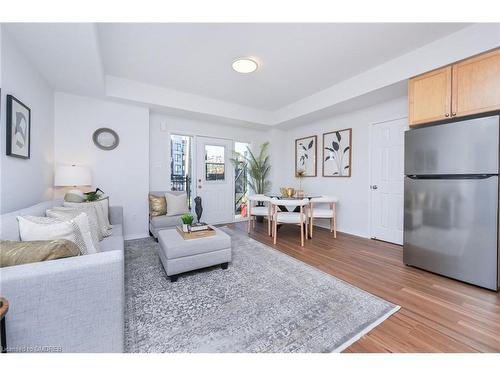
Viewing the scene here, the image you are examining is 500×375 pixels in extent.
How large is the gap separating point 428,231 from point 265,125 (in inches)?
138

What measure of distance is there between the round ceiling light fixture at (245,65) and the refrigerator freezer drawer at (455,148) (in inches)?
79.0

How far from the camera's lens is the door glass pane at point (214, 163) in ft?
15.2

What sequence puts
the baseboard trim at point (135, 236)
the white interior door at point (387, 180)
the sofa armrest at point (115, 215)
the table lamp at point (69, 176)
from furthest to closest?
the baseboard trim at point (135, 236) → the white interior door at point (387, 180) → the sofa armrest at point (115, 215) → the table lamp at point (69, 176)

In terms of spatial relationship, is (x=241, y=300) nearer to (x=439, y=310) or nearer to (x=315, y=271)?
(x=315, y=271)

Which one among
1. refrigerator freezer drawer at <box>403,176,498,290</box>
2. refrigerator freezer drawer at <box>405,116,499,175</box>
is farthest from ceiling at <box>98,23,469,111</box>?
refrigerator freezer drawer at <box>403,176,498,290</box>

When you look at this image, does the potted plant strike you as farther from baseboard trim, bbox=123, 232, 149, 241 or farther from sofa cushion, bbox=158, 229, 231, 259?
sofa cushion, bbox=158, 229, 231, 259

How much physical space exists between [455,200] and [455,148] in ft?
1.66

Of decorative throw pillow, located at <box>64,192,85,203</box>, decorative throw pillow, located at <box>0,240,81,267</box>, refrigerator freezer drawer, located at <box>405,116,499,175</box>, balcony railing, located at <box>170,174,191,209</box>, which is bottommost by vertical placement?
decorative throw pillow, located at <box>0,240,81,267</box>

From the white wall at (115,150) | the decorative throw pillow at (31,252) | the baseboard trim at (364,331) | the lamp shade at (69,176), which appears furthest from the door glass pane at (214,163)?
the baseboard trim at (364,331)

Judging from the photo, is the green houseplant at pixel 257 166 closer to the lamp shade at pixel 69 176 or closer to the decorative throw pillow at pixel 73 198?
the lamp shade at pixel 69 176

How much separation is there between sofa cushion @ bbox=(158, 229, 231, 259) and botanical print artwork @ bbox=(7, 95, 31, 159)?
1.53 meters

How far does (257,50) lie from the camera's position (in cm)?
246

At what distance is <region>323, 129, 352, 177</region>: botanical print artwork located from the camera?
12.9 ft
